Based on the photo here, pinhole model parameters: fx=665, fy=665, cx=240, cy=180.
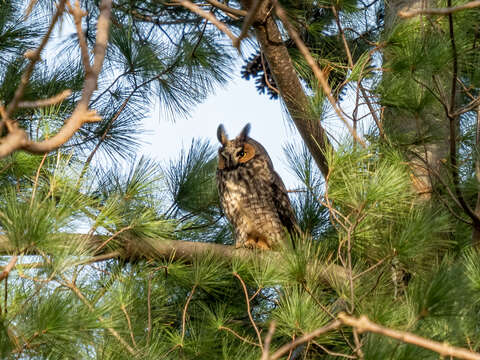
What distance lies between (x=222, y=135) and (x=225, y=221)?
0.43 metres

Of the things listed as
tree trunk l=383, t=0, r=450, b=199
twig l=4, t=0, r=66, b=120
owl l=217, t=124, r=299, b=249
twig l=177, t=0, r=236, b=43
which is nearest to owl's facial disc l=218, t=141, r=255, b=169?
owl l=217, t=124, r=299, b=249

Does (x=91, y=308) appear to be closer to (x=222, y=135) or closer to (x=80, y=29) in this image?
(x=80, y=29)

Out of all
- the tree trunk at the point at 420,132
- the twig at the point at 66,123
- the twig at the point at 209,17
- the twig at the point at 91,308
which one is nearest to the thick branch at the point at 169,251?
the twig at the point at 91,308

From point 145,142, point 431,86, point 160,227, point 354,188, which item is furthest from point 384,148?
point 145,142

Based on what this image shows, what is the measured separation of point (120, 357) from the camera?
5.34 ft

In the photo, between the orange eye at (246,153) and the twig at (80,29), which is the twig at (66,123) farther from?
the orange eye at (246,153)

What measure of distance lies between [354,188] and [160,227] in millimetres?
671

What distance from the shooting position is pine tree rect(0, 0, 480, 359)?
4.81 ft

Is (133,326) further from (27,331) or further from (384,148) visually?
(384,148)

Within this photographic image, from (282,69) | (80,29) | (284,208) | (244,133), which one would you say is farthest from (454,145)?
(80,29)

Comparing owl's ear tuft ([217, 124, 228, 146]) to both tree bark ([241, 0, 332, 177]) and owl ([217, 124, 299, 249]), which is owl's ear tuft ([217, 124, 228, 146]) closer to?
owl ([217, 124, 299, 249])

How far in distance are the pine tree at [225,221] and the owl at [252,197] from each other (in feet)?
0.33

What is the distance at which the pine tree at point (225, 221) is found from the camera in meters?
1.47

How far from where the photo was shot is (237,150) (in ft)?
10.4
